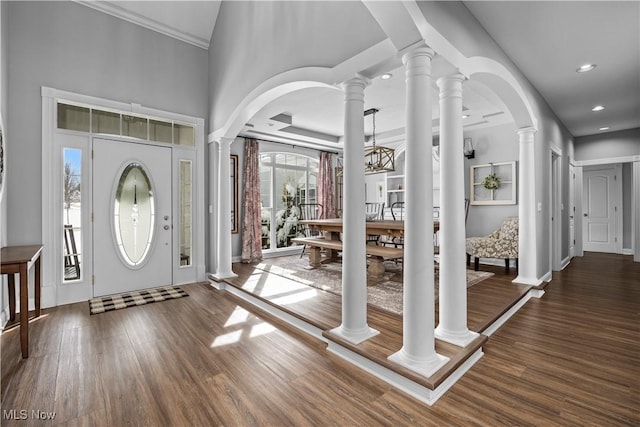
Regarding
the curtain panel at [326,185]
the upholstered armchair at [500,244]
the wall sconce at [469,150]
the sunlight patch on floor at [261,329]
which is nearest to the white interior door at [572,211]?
the upholstered armchair at [500,244]

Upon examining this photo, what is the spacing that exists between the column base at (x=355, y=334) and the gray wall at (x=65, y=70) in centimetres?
348

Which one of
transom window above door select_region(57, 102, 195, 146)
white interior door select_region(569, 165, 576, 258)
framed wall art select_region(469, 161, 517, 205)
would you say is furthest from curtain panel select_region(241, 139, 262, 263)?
white interior door select_region(569, 165, 576, 258)

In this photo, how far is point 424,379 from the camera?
1865mm

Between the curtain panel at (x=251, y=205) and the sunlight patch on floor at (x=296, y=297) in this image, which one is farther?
the curtain panel at (x=251, y=205)

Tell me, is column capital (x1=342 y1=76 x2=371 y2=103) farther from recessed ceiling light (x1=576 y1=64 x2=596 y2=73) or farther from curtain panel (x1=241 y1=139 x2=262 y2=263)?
curtain panel (x1=241 y1=139 x2=262 y2=263)

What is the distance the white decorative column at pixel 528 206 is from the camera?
3928 mm

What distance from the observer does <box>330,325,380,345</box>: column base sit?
2383 millimetres

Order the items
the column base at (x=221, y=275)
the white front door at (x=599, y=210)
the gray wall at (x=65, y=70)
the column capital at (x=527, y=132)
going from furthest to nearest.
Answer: the white front door at (x=599, y=210) → the column base at (x=221, y=275) → the column capital at (x=527, y=132) → the gray wall at (x=65, y=70)

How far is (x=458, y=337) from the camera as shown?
235 centimetres

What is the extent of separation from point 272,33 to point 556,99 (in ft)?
13.2

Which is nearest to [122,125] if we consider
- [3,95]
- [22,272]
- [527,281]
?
[3,95]

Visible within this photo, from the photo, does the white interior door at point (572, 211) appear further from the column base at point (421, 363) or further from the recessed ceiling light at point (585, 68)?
the column base at point (421, 363)

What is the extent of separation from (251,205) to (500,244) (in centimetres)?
439

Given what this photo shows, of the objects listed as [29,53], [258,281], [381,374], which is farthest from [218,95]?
[381,374]
